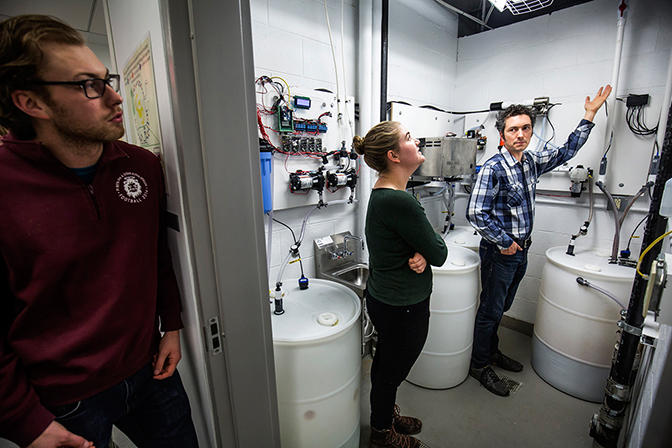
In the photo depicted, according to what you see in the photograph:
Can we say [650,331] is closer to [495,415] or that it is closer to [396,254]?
[396,254]

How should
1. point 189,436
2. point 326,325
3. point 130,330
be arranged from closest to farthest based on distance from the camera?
point 130,330 < point 189,436 < point 326,325

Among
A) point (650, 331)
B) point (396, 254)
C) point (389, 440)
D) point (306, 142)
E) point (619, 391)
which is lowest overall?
point (389, 440)

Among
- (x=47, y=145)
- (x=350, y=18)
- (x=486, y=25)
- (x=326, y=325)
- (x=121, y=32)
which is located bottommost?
(x=326, y=325)

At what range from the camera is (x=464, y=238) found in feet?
7.61

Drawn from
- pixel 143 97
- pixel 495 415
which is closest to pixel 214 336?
pixel 143 97

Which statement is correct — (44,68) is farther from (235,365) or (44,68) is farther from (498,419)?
(498,419)

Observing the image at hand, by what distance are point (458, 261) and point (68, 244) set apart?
1745 mm

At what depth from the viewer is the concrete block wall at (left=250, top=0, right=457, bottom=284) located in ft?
5.26

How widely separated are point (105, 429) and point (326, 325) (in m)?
0.72

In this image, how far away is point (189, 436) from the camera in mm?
874

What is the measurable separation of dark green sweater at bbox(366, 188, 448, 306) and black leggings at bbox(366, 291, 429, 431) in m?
0.05

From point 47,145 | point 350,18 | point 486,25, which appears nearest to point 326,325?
point 47,145

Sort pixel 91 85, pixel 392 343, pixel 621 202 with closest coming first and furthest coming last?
1. pixel 91 85
2. pixel 392 343
3. pixel 621 202

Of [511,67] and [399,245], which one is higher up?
[511,67]
